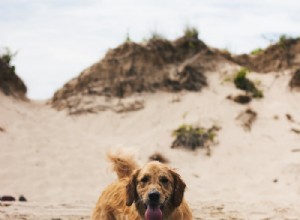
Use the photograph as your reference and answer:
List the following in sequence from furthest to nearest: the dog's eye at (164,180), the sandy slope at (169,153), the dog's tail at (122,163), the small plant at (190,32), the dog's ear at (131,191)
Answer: the small plant at (190,32) < the sandy slope at (169,153) < the dog's tail at (122,163) < the dog's ear at (131,191) < the dog's eye at (164,180)

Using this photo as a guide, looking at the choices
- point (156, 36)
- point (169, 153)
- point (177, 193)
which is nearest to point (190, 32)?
point (156, 36)

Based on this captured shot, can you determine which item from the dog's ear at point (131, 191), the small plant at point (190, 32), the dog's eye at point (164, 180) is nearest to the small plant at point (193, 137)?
the small plant at point (190, 32)

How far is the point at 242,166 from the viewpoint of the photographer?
43.9 feet

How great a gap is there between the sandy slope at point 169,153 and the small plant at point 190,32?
73.9 inches

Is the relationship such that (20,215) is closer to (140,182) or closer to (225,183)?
(140,182)

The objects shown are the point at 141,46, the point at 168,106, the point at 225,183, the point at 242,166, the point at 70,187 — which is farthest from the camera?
the point at 141,46

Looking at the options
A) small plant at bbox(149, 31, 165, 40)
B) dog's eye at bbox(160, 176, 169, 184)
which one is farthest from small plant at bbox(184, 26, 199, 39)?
dog's eye at bbox(160, 176, 169, 184)

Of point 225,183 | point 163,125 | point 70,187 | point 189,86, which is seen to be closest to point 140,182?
point 70,187

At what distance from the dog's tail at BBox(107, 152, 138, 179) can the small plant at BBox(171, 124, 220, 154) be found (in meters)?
7.96

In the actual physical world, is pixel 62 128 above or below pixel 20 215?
above

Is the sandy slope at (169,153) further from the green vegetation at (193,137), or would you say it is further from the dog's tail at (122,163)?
the dog's tail at (122,163)

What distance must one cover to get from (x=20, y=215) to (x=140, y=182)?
3174 millimetres

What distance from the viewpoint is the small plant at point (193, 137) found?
1425 centimetres

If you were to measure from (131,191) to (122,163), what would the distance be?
3.15ft
